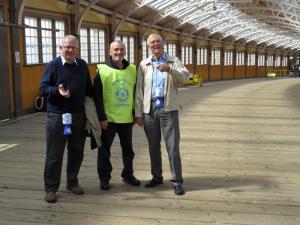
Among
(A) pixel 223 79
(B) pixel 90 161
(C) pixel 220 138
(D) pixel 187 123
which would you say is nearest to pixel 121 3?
(D) pixel 187 123

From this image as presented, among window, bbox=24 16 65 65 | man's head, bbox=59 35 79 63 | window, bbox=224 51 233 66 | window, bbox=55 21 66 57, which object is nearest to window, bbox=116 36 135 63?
window, bbox=55 21 66 57

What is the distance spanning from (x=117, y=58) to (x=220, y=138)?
391 centimetres

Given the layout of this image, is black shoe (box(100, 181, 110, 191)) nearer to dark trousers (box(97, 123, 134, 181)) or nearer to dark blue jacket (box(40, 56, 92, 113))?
dark trousers (box(97, 123, 134, 181))

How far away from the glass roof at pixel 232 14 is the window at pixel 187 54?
63.7 inches

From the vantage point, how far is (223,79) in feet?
125

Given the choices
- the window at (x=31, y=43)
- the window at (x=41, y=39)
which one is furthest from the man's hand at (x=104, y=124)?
the window at (x=31, y=43)

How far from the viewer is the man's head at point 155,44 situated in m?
4.42

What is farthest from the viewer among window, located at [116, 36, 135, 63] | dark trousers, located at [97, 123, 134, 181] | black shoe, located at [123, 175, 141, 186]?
window, located at [116, 36, 135, 63]

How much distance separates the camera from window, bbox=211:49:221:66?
119 feet

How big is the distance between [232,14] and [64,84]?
2909 centimetres

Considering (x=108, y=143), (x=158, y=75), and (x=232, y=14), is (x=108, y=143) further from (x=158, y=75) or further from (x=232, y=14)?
(x=232, y=14)

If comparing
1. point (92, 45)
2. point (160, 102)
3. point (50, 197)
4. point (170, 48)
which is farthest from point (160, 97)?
point (170, 48)

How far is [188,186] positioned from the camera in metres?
4.93

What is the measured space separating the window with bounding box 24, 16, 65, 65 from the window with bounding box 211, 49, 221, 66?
79.5ft
